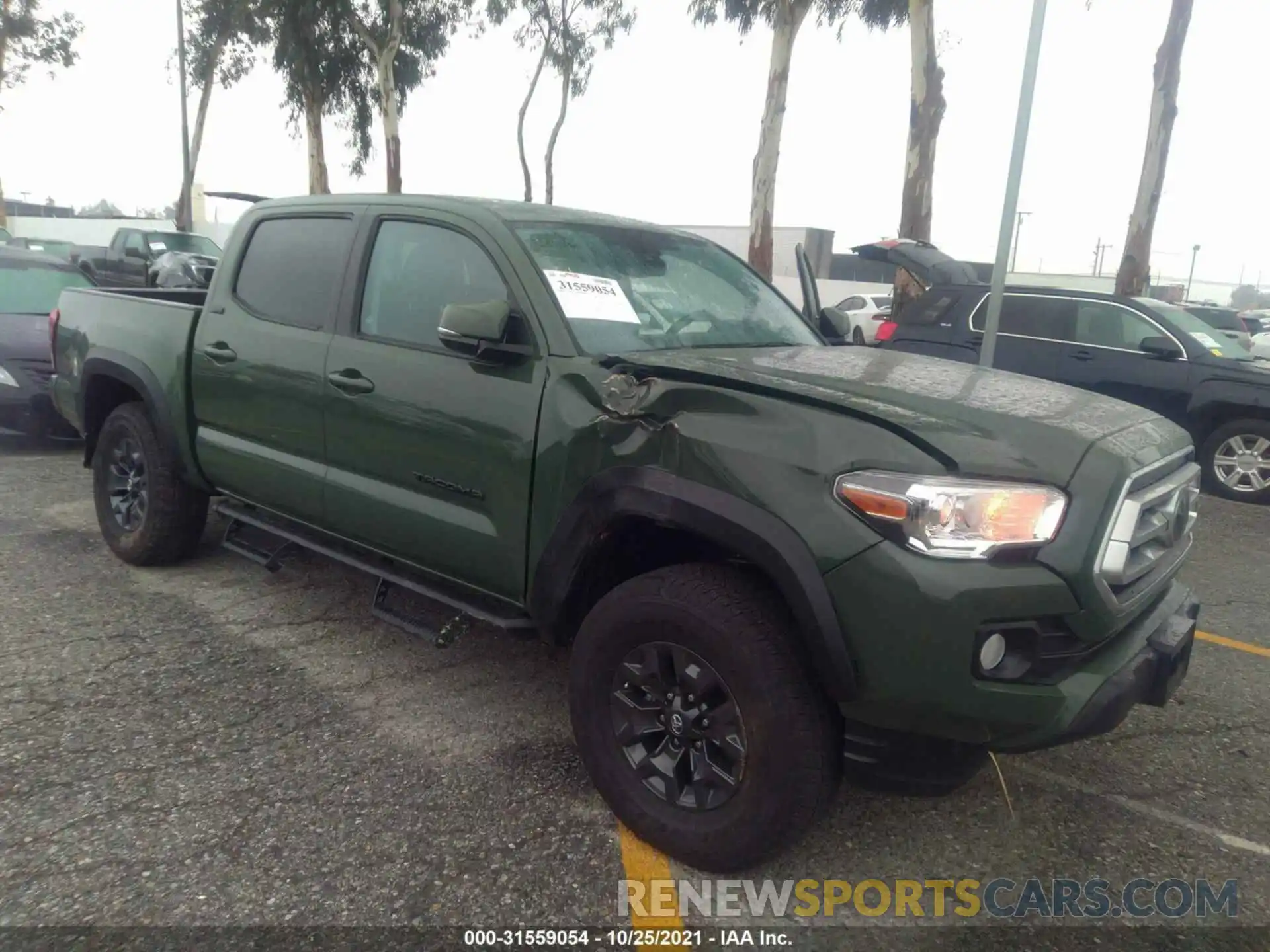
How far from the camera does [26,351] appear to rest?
7184 millimetres

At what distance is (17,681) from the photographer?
3.51 meters

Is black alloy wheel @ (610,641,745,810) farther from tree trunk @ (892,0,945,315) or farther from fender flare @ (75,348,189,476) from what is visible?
tree trunk @ (892,0,945,315)

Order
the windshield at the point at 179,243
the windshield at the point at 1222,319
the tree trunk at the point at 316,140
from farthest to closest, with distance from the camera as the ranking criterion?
1. the tree trunk at the point at 316,140
2. the windshield at the point at 179,243
3. the windshield at the point at 1222,319

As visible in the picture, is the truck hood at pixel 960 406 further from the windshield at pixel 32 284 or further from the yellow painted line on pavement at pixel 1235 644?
the windshield at pixel 32 284

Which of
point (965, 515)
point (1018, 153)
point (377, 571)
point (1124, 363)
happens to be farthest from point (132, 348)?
point (1124, 363)

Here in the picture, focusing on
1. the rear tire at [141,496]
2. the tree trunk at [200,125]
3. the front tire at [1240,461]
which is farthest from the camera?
the tree trunk at [200,125]

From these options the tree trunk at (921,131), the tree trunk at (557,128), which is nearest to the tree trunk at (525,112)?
the tree trunk at (557,128)

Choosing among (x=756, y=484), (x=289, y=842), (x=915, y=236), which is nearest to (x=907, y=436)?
(x=756, y=484)

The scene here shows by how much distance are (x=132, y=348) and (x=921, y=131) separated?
12.4 meters

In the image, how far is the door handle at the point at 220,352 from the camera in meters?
3.99

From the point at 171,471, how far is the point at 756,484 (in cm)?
323

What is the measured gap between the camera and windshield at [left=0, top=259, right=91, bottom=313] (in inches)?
308

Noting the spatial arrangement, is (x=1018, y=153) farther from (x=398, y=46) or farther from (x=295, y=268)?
(x=398, y=46)

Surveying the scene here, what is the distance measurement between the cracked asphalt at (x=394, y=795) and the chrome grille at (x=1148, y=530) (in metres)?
0.87
